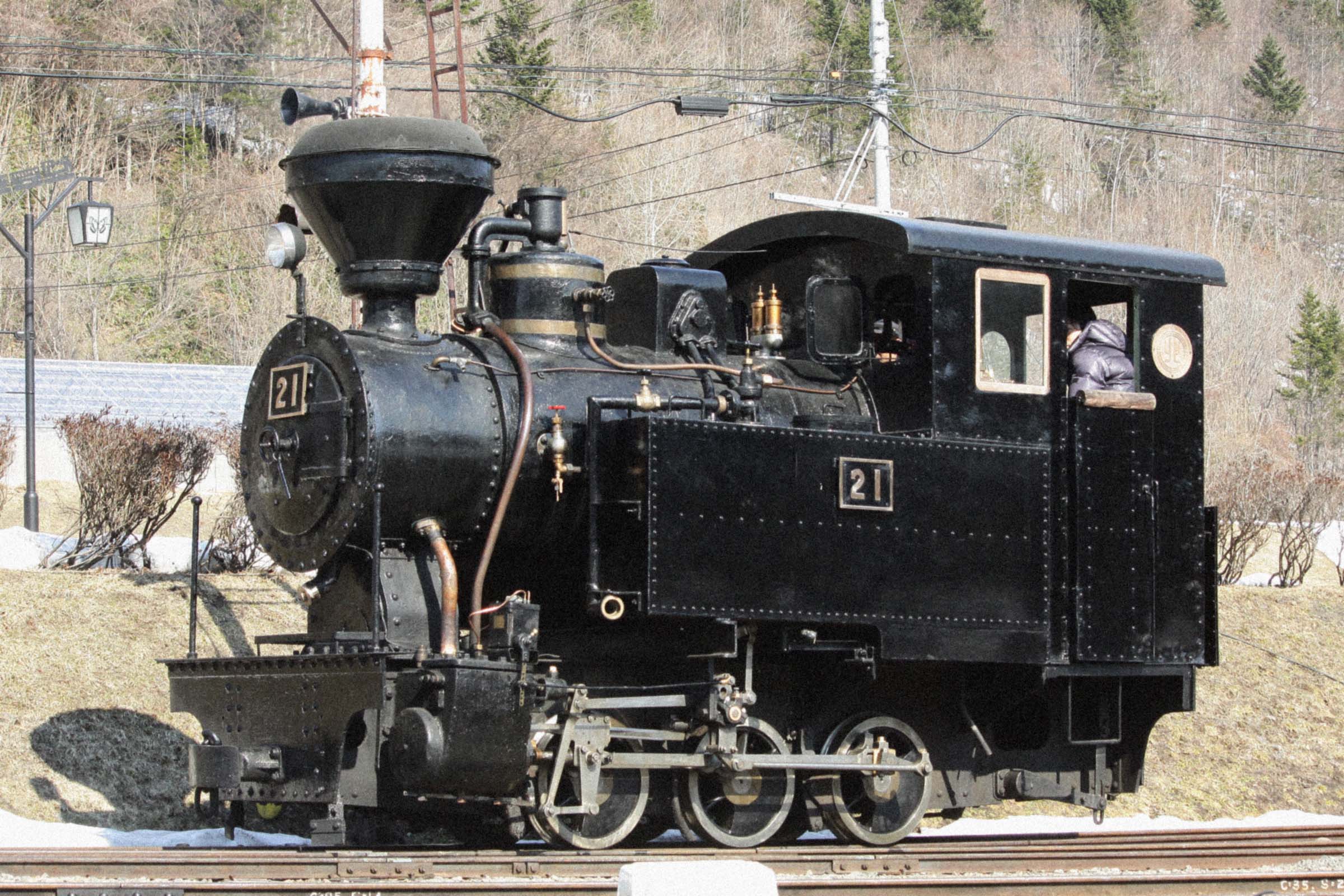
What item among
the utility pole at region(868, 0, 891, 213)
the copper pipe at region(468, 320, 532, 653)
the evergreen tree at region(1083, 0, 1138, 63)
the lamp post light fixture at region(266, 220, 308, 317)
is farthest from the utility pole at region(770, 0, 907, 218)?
the evergreen tree at region(1083, 0, 1138, 63)

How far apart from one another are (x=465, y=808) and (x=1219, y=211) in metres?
59.2

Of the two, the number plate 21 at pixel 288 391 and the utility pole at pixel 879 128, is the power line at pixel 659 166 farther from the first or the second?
the number plate 21 at pixel 288 391

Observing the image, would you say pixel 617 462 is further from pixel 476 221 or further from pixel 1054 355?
pixel 1054 355

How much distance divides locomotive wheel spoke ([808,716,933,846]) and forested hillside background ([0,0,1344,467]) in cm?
1600

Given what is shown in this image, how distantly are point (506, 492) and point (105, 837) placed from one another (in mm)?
3200

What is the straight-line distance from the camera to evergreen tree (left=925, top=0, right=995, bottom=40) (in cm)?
6950

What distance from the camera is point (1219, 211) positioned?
62.5 m

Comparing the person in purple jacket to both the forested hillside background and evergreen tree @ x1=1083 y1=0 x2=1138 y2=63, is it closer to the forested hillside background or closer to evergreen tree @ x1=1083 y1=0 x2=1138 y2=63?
the forested hillside background

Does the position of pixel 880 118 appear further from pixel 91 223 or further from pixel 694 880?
pixel 694 880

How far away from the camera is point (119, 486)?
13.6 meters

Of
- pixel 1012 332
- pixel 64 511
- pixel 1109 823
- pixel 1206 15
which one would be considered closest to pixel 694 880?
pixel 1012 332

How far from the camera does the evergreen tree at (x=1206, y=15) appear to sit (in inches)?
3098

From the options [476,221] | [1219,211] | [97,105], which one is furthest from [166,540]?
[1219,211]

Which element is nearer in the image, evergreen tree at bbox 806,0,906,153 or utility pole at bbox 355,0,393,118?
utility pole at bbox 355,0,393,118
